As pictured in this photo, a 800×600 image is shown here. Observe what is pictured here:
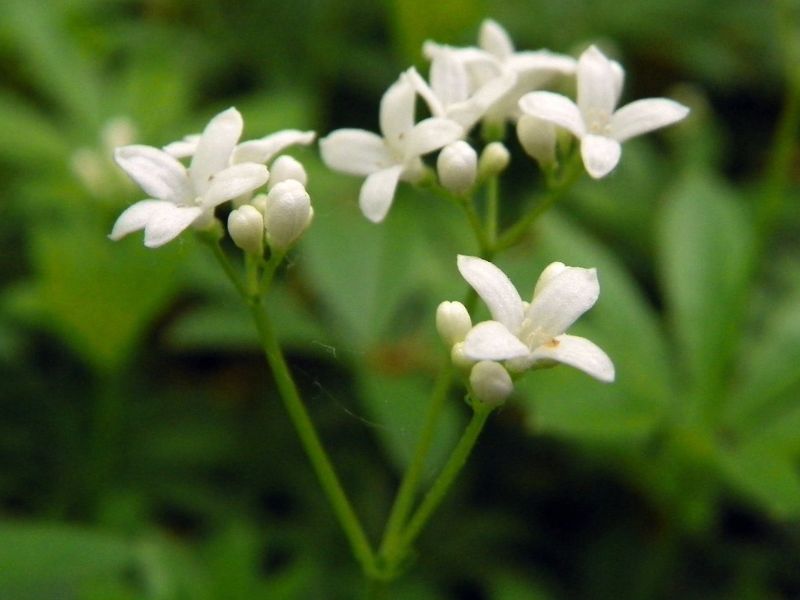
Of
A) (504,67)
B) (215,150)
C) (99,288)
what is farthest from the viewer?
(99,288)

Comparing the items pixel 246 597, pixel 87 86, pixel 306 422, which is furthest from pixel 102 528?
pixel 87 86

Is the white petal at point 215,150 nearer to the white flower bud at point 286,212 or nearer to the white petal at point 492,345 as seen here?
the white flower bud at point 286,212

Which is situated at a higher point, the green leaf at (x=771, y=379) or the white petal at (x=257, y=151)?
the white petal at (x=257, y=151)

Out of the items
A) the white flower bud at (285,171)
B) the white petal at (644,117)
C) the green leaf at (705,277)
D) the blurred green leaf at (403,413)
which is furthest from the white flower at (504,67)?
the green leaf at (705,277)

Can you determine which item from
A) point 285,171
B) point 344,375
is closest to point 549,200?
point 285,171

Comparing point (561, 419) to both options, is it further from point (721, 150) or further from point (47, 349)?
point (721, 150)

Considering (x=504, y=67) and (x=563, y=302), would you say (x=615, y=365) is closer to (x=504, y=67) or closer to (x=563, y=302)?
(x=504, y=67)
